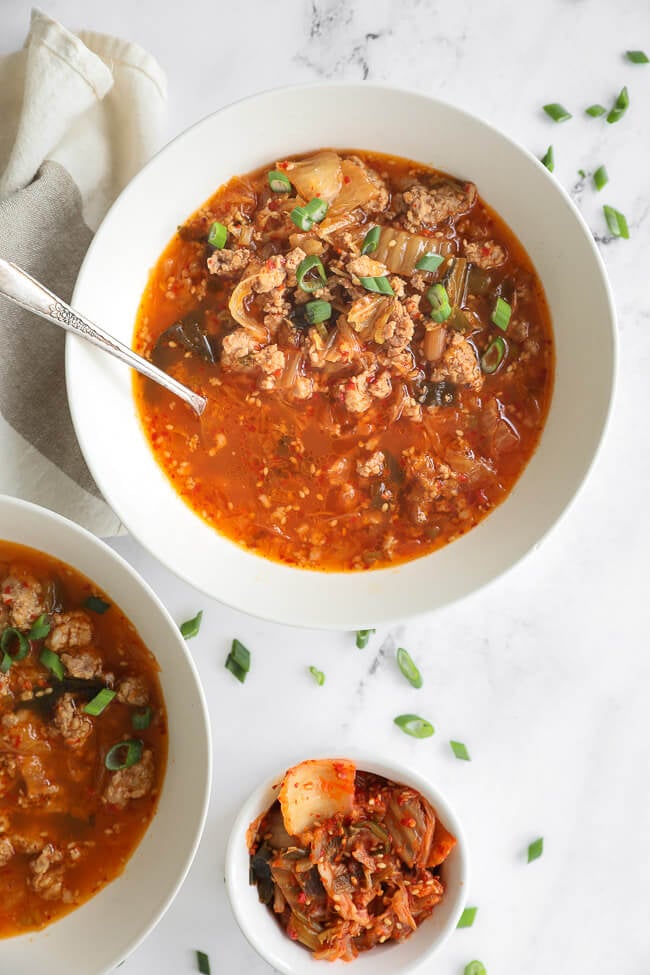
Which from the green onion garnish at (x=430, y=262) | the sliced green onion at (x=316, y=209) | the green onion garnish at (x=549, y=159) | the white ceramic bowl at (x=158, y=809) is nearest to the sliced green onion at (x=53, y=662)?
the white ceramic bowl at (x=158, y=809)

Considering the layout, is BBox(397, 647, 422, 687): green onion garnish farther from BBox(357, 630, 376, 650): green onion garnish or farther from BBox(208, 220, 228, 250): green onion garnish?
BBox(208, 220, 228, 250): green onion garnish

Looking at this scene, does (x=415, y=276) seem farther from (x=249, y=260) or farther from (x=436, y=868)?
(x=436, y=868)

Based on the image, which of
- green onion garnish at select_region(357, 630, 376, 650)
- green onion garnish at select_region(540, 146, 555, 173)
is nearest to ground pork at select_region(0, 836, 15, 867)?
green onion garnish at select_region(357, 630, 376, 650)

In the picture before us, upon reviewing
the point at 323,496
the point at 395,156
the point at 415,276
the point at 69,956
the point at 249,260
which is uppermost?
the point at 395,156

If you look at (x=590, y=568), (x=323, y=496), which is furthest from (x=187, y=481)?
(x=590, y=568)

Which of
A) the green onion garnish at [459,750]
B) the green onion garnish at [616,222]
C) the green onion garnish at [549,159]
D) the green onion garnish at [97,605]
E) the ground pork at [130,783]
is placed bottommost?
the ground pork at [130,783]

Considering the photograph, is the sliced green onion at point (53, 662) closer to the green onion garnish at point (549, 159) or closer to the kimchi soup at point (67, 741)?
the kimchi soup at point (67, 741)
